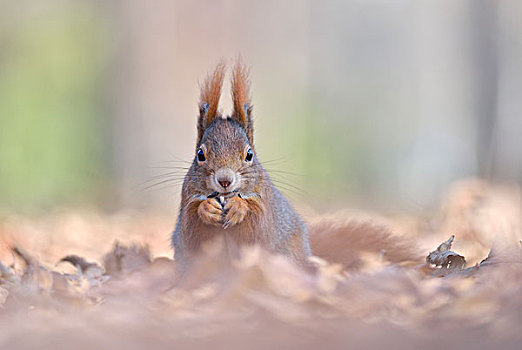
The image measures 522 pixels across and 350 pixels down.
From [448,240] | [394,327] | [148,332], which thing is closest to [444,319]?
[394,327]

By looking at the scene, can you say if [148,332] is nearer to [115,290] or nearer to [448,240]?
[115,290]

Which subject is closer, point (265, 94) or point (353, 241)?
point (353, 241)

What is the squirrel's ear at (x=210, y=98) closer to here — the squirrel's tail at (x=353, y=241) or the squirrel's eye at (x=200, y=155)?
the squirrel's eye at (x=200, y=155)

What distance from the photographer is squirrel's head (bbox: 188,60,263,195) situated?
0.89m

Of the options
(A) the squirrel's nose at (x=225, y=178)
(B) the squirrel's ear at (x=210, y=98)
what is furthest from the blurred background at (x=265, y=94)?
(A) the squirrel's nose at (x=225, y=178)

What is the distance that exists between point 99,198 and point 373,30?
0.66 metres

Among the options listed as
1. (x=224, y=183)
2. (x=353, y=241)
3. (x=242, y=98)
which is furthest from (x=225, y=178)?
(x=353, y=241)

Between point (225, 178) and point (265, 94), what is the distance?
35cm

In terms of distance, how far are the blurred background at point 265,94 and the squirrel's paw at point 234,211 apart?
0.80ft

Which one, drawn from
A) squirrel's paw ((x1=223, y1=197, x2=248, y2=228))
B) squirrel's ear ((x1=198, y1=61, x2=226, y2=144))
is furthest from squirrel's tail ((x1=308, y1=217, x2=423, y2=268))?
squirrel's ear ((x1=198, y1=61, x2=226, y2=144))

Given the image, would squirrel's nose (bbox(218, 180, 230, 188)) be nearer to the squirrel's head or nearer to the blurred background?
the squirrel's head

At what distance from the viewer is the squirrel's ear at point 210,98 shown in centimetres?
93

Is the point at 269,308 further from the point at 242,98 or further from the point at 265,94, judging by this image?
the point at 265,94

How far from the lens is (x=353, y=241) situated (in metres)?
1.05
